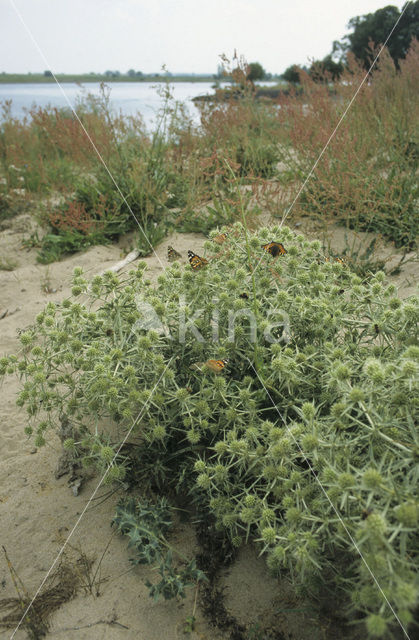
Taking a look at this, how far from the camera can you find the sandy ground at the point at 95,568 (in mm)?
1780

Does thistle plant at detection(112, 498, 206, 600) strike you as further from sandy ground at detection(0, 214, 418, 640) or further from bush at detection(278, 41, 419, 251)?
bush at detection(278, 41, 419, 251)

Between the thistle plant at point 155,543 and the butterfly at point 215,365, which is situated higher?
the butterfly at point 215,365

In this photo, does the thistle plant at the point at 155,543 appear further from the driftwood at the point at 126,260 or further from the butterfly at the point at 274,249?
the driftwood at the point at 126,260

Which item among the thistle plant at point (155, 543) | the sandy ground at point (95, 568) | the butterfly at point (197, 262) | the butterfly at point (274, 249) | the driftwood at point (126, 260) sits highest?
the butterfly at point (274, 249)

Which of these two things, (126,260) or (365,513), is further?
(126,260)

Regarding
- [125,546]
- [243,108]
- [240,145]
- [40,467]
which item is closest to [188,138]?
[240,145]

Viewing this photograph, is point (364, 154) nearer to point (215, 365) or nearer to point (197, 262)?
point (197, 262)

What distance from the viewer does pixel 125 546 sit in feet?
7.02

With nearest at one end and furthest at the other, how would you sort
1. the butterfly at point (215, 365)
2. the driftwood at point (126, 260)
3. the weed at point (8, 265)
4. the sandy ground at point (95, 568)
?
1. the sandy ground at point (95, 568)
2. the butterfly at point (215, 365)
3. the driftwood at point (126, 260)
4. the weed at point (8, 265)

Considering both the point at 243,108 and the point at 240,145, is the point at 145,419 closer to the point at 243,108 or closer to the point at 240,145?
the point at 240,145

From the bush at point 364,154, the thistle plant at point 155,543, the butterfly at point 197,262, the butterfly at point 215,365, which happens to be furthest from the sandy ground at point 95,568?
the bush at point 364,154

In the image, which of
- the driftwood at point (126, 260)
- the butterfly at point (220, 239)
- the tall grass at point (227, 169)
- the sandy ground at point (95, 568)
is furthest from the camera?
the tall grass at point (227, 169)

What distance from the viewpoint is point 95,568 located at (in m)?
2.05

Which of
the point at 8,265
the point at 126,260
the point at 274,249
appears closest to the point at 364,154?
the point at 126,260
